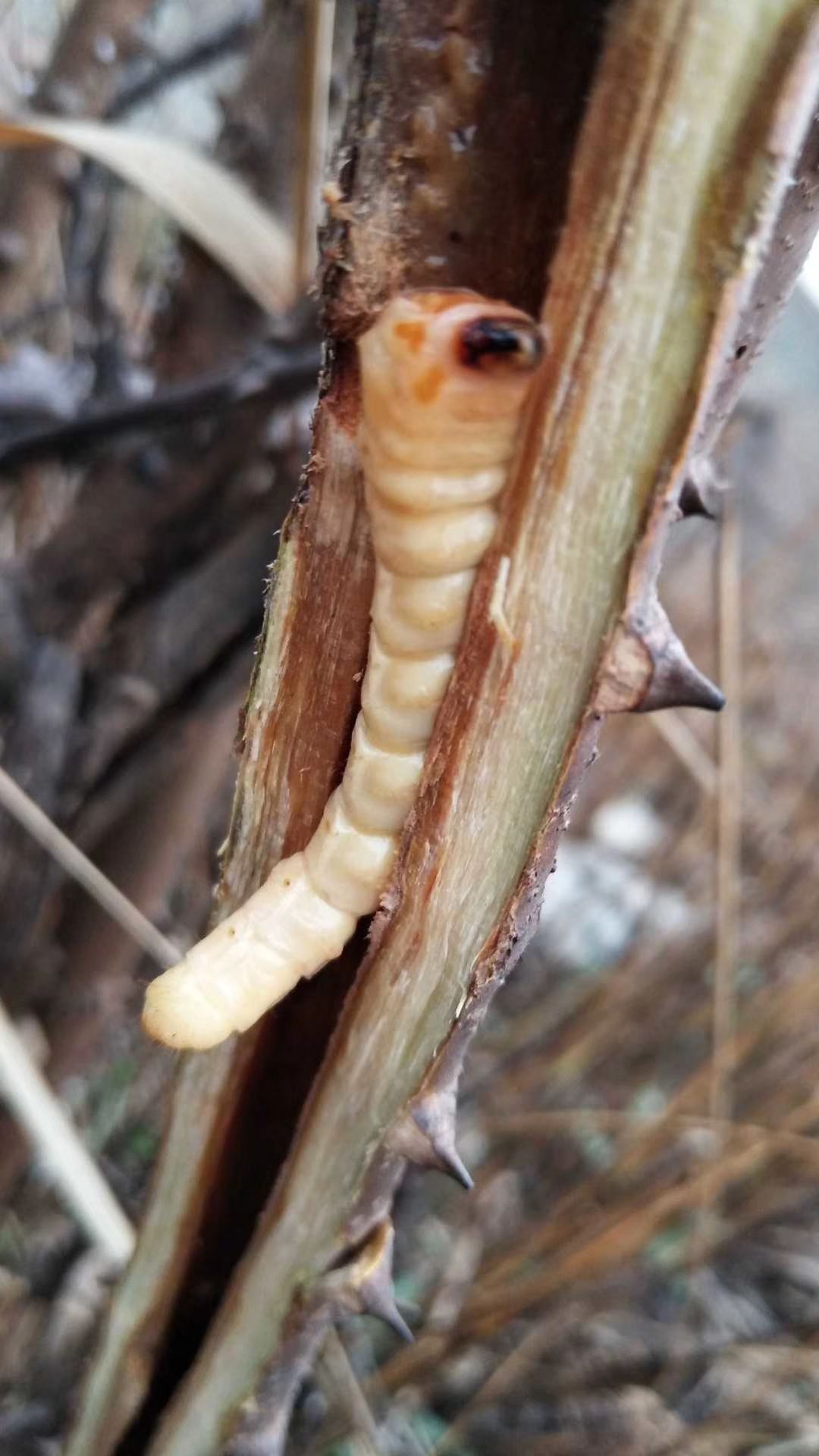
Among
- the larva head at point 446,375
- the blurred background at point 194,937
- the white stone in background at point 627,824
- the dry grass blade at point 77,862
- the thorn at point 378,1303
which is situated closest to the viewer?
the larva head at point 446,375

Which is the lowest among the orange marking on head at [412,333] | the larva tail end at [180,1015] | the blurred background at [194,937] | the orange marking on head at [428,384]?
the blurred background at [194,937]

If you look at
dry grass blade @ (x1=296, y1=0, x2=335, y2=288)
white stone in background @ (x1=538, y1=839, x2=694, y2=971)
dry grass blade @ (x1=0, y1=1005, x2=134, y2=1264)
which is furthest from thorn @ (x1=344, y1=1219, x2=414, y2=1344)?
white stone in background @ (x1=538, y1=839, x2=694, y2=971)

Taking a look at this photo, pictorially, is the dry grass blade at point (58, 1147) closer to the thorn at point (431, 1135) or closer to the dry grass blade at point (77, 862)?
the dry grass blade at point (77, 862)

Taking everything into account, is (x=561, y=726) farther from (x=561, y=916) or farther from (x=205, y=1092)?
(x=561, y=916)

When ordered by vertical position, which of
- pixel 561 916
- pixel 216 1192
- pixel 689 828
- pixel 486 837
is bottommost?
pixel 561 916

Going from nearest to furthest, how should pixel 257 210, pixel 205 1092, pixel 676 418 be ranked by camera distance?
pixel 676 418 < pixel 205 1092 < pixel 257 210

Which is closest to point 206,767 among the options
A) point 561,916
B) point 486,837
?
point 486,837

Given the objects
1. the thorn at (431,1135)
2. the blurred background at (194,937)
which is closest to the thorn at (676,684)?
the thorn at (431,1135)

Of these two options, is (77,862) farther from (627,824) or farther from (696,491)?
(627,824)
